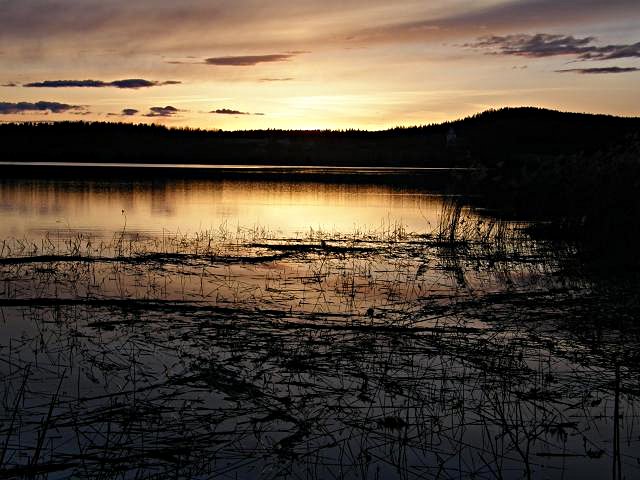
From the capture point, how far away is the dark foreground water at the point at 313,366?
5250 mm

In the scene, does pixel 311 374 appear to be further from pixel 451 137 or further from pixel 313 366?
pixel 451 137

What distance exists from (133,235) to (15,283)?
8.17 m

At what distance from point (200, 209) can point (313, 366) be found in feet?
76.4

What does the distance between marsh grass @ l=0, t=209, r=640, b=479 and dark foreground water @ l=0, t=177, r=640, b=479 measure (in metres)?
0.02

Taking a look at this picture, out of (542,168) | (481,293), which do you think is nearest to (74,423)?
(481,293)

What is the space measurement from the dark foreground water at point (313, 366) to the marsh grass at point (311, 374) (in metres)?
0.02

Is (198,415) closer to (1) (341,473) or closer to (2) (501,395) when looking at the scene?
(1) (341,473)

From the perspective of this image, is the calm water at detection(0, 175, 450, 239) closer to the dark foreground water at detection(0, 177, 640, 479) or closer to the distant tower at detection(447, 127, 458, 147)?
the dark foreground water at detection(0, 177, 640, 479)

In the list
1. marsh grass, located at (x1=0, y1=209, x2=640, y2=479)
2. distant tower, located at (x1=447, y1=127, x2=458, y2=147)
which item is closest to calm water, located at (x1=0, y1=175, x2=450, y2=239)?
marsh grass, located at (x1=0, y1=209, x2=640, y2=479)

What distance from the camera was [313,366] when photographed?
7.30m

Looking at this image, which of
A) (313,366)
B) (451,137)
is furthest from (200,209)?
(451,137)

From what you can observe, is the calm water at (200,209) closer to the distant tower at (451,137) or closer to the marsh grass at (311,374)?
the marsh grass at (311,374)

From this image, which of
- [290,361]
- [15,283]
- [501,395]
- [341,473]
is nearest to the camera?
[341,473]

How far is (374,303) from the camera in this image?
35.5 feet
